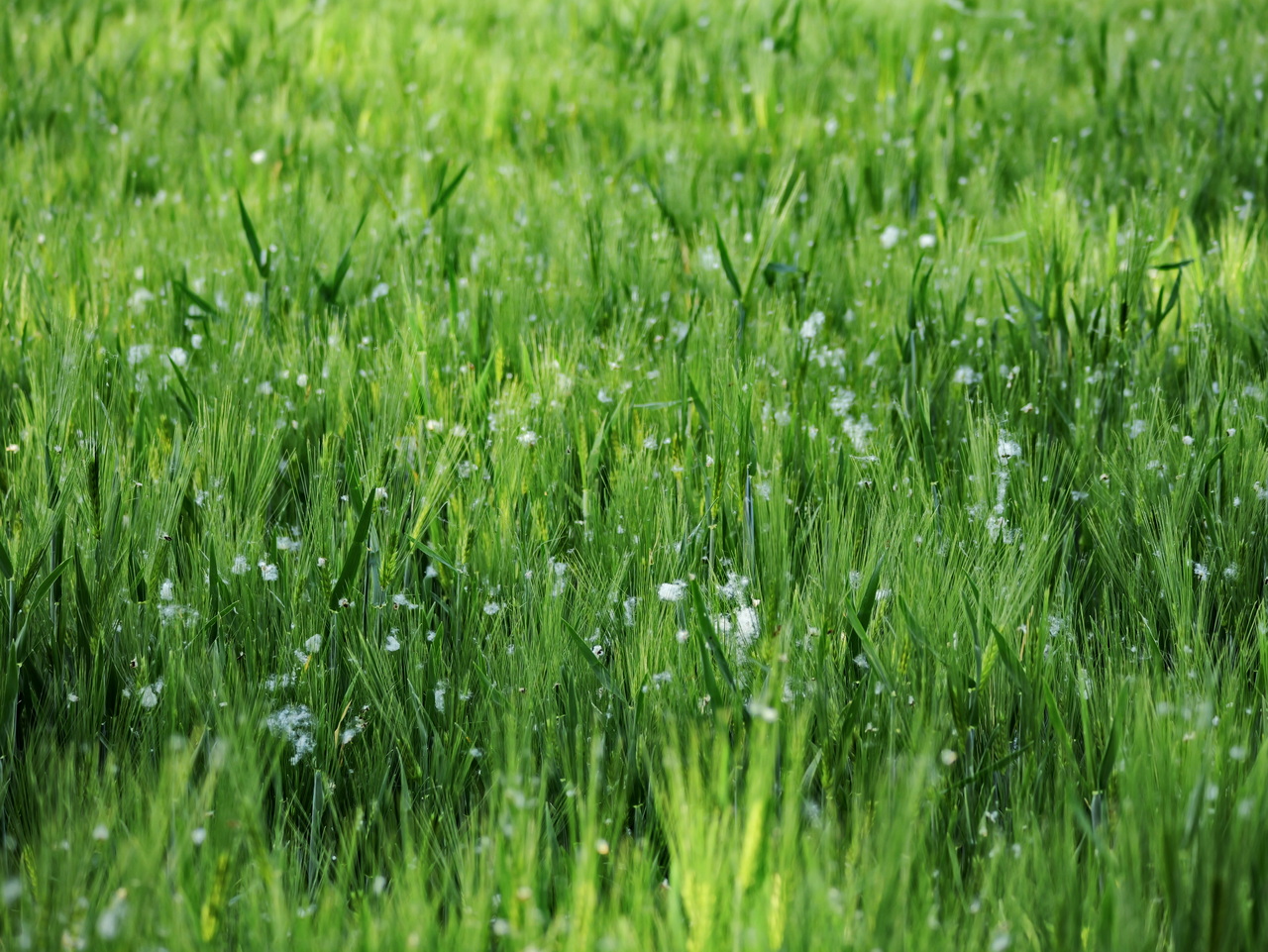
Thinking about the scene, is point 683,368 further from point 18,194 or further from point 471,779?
point 18,194

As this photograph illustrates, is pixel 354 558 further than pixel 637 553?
No

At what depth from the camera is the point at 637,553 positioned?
158 centimetres

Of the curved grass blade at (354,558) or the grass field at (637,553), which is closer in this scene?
the grass field at (637,553)

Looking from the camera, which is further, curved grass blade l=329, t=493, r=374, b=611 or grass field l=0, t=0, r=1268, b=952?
curved grass blade l=329, t=493, r=374, b=611

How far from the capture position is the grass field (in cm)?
98

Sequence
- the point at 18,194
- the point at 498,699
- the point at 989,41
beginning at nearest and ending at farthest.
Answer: the point at 498,699 < the point at 18,194 < the point at 989,41

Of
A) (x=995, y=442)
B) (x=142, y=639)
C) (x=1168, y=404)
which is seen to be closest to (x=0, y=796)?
(x=142, y=639)

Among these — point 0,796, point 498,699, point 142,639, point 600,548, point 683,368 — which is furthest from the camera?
point 683,368

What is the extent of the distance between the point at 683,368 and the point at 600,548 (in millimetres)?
478

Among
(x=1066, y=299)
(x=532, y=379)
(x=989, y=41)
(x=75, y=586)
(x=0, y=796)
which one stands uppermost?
(x=989, y=41)

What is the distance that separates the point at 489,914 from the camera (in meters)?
1.00

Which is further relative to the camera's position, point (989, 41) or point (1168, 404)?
point (989, 41)

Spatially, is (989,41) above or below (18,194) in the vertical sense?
above

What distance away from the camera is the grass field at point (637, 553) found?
0.98 m
